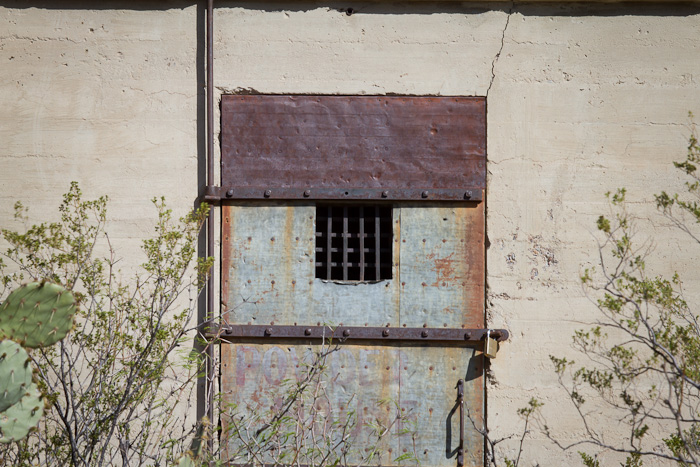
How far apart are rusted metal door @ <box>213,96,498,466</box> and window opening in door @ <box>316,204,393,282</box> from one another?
14 mm

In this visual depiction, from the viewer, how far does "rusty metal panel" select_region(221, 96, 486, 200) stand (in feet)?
15.8

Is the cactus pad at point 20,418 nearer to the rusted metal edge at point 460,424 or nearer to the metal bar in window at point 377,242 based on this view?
the metal bar in window at point 377,242

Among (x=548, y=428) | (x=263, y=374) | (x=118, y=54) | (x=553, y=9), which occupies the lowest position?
(x=548, y=428)

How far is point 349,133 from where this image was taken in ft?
15.9

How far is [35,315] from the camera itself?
3.67m

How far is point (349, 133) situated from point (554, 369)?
2069 mm

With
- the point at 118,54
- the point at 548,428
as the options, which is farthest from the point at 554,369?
the point at 118,54

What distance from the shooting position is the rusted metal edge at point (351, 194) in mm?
4762

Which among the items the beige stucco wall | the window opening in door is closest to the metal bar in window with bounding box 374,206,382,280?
the window opening in door

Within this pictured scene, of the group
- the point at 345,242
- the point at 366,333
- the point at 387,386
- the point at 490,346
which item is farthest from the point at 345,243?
the point at 490,346

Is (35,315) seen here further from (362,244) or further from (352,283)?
(362,244)

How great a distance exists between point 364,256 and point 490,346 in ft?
→ 3.35

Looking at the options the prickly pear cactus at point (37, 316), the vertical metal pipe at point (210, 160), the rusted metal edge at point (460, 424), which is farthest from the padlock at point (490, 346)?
the prickly pear cactus at point (37, 316)

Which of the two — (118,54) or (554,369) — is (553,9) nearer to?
(554,369)
